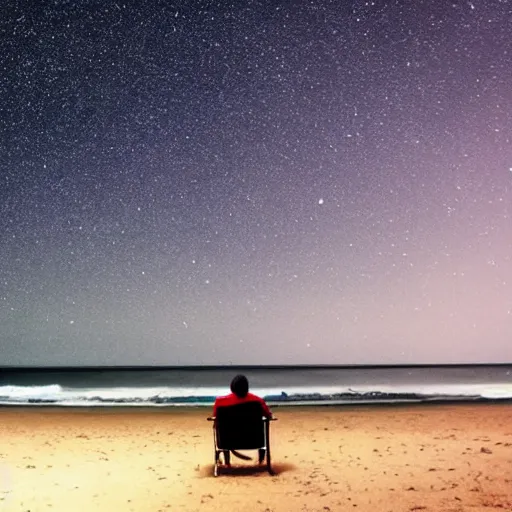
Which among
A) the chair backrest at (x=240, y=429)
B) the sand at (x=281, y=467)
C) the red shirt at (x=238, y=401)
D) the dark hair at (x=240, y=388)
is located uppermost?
the dark hair at (x=240, y=388)

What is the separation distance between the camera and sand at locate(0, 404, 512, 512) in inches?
193

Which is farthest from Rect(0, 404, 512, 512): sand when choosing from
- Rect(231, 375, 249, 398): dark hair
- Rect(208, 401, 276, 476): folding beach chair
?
Rect(231, 375, 249, 398): dark hair

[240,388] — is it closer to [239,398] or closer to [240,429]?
[239,398]

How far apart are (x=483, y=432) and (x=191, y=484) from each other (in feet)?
16.9

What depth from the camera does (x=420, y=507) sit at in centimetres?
459

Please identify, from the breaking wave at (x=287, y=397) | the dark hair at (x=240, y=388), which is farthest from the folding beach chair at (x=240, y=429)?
the breaking wave at (x=287, y=397)

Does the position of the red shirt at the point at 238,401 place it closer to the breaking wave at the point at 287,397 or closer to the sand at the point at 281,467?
the sand at the point at 281,467

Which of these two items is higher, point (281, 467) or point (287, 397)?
point (281, 467)

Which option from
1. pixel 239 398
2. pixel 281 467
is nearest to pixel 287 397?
pixel 281 467

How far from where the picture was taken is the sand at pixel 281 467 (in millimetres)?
4898

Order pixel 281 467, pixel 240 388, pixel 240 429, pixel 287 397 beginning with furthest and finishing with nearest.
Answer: pixel 287 397 < pixel 281 467 < pixel 240 388 < pixel 240 429

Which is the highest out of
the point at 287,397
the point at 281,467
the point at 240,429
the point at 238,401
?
the point at 238,401

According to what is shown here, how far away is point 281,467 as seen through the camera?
6359mm

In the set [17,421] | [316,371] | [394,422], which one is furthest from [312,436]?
[316,371]
